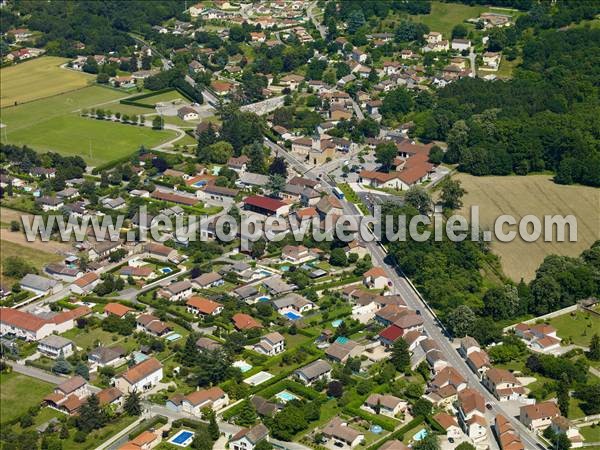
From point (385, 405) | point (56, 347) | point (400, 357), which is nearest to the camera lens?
point (385, 405)

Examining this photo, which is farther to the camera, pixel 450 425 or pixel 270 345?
pixel 270 345

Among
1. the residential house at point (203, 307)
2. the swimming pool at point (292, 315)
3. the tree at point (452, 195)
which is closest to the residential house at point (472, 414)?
the swimming pool at point (292, 315)

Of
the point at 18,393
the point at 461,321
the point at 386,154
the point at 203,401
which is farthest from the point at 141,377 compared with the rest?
the point at 386,154

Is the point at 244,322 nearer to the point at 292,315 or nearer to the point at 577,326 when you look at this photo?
the point at 292,315

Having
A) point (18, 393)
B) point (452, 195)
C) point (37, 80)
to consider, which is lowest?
point (37, 80)

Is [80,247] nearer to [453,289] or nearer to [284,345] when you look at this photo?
[284,345]

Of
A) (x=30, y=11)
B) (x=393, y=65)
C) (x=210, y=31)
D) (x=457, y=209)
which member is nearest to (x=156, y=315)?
(x=457, y=209)

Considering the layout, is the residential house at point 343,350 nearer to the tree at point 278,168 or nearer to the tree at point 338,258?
the tree at point 338,258
